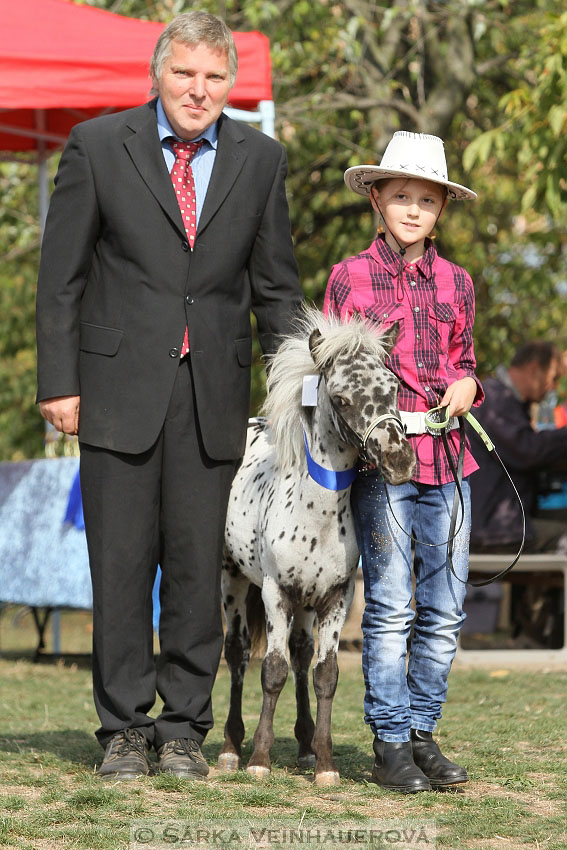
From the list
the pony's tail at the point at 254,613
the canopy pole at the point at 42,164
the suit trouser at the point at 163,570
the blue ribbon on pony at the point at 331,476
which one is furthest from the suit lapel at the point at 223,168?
the canopy pole at the point at 42,164

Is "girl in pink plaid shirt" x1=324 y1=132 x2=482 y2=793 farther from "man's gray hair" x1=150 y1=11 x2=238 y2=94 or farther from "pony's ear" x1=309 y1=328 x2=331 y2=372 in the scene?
"man's gray hair" x1=150 y1=11 x2=238 y2=94

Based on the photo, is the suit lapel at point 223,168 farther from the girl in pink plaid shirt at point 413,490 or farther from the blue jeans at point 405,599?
the blue jeans at point 405,599

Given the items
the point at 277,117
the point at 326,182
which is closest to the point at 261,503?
the point at 277,117

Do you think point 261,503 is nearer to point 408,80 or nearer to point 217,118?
point 217,118

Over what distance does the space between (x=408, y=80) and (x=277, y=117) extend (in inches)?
64.8

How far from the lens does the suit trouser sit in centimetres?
418

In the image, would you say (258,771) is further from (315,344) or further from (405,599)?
(315,344)

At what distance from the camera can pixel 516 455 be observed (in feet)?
24.9

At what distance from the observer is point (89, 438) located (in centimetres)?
415

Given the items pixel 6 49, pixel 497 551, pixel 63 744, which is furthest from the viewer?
pixel 497 551

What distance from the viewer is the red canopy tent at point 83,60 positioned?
6.87 m

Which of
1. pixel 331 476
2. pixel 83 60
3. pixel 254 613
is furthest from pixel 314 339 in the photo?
pixel 83 60

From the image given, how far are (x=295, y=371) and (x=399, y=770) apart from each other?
1321 mm

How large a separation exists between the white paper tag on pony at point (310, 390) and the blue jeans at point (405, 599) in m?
0.29
